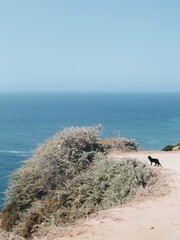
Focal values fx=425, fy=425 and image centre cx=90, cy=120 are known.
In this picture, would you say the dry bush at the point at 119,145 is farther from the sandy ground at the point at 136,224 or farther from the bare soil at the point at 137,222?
the sandy ground at the point at 136,224

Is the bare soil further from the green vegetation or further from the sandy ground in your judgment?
the green vegetation

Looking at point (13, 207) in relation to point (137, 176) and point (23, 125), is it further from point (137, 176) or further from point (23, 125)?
point (23, 125)

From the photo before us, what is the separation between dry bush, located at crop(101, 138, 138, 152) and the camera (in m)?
24.7

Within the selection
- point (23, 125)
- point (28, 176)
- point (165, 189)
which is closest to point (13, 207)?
point (28, 176)

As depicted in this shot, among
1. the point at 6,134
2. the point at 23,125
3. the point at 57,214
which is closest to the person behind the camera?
the point at 57,214

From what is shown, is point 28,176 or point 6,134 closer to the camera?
point 28,176

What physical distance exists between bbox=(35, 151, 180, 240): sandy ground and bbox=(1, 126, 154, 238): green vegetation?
1.35 meters

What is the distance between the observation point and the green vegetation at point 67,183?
16.1 meters

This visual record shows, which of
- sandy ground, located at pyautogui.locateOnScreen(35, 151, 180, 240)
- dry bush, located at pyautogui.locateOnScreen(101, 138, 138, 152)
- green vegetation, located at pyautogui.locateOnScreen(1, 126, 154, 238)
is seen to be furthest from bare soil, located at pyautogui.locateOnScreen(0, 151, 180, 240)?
dry bush, located at pyautogui.locateOnScreen(101, 138, 138, 152)

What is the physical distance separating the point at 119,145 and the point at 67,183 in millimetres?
7651

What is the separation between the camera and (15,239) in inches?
428

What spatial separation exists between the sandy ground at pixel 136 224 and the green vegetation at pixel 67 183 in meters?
1.35

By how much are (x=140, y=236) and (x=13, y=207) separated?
9.45m

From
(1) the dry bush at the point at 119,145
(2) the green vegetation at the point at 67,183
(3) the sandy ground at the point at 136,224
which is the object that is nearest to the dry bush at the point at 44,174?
(2) the green vegetation at the point at 67,183
